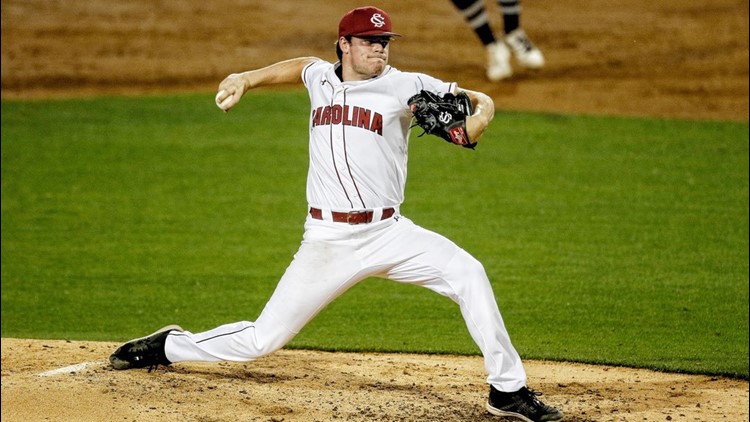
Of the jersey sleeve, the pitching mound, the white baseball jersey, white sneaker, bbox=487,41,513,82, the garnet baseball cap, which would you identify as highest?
white sneaker, bbox=487,41,513,82

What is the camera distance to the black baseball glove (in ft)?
16.2

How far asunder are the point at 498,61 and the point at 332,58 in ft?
6.78

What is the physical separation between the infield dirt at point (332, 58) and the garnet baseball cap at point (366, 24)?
1.80 meters

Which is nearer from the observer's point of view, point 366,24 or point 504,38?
point 366,24

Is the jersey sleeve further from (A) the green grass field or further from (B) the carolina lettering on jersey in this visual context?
(A) the green grass field

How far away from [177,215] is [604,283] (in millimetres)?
3855

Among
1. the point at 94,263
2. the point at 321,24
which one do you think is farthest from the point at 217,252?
the point at 321,24

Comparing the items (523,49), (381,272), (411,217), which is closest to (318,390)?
(381,272)

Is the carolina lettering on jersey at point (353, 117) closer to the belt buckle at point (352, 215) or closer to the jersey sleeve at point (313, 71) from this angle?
the jersey sleeve at point (313, 71)

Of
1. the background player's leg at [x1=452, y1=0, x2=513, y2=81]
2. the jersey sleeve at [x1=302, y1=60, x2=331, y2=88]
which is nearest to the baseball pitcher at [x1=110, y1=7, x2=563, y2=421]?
the jersey sleeve at [x1=302, y1=60, x2=331, y2=88]

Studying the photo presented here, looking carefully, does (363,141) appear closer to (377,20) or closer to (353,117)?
(353,117)

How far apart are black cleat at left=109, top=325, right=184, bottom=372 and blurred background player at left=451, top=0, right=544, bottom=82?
874 cm

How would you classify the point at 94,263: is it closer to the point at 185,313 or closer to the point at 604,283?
the point at 185,313

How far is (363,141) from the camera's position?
518cm
